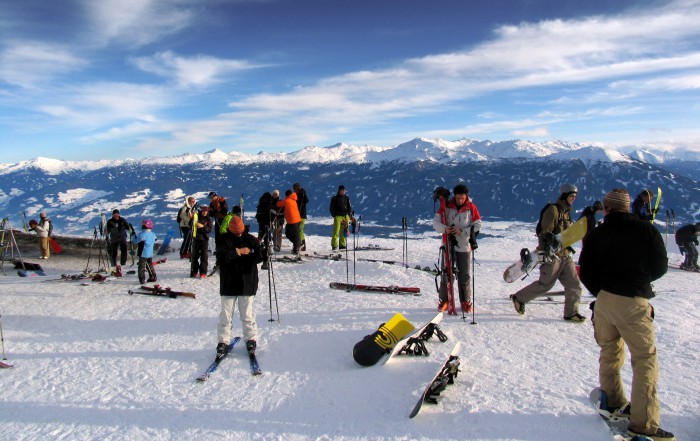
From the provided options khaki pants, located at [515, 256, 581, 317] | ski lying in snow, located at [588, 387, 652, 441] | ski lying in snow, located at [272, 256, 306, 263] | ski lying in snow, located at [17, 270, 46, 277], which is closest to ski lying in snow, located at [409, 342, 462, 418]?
ski lying in snow, located at [588, 387, 652, 441]

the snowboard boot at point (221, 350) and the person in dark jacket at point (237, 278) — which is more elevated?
the person in dark jacket at point (237, 278)

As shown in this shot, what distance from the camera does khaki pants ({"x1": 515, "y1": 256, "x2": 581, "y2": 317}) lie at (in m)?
8.37

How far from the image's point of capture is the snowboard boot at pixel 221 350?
24.7ft

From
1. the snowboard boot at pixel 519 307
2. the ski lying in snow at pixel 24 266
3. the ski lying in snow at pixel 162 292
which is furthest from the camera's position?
the ski lying in snow at pixel 24 266

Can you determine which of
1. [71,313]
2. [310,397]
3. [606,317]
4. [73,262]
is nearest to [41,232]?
[73,262]

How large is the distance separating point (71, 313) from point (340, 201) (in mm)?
10177

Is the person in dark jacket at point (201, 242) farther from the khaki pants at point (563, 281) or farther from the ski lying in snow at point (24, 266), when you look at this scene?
the khaki pants at point (563, 281)

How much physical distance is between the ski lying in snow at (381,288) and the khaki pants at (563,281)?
3310 millimetres

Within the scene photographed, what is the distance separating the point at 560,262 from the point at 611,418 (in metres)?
3.96

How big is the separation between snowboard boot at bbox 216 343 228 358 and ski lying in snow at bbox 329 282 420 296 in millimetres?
4844

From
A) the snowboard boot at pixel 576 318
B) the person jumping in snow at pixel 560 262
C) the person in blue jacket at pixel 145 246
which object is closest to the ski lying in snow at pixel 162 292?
the person in blue jacket at pixel 145 246

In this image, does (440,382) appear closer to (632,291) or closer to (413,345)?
(413,345)

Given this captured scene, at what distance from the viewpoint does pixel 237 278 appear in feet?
25.0

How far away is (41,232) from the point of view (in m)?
19.5
